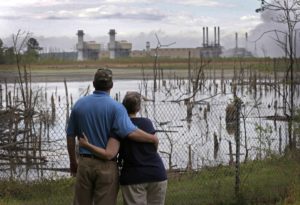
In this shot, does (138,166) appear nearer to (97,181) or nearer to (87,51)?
(97,181)

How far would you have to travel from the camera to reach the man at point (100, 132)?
15.6ft

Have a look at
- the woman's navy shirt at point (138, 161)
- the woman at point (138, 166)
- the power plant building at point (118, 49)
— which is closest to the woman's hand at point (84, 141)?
the woman at point (138, 166)

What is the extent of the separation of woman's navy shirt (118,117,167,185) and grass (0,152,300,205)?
2.41 m

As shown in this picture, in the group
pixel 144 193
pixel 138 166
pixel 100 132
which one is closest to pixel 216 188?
pixel 144 193

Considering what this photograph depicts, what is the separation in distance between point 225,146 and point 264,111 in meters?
12.4

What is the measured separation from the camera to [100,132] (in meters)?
4.79

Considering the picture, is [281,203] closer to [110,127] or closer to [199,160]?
[110,127]

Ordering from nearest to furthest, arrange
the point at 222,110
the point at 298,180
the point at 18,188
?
the point at 298,180 < the point at 18,188 < the point at 222,110

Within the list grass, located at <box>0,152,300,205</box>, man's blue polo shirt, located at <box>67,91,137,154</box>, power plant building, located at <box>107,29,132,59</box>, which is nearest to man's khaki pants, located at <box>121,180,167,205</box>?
man's blue polo shirt, located at <box>67,91,137,154</box>

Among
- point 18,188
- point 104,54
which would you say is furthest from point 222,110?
point 104,54

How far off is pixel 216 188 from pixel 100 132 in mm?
3397

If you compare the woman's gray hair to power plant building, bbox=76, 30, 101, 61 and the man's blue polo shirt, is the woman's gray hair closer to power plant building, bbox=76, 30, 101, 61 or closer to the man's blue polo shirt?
the man's blue polo shirt

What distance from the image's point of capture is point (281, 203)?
269 inches

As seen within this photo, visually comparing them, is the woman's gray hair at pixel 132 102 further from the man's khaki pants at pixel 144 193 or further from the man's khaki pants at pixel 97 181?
the man's khaki pants at pixel 144 193
